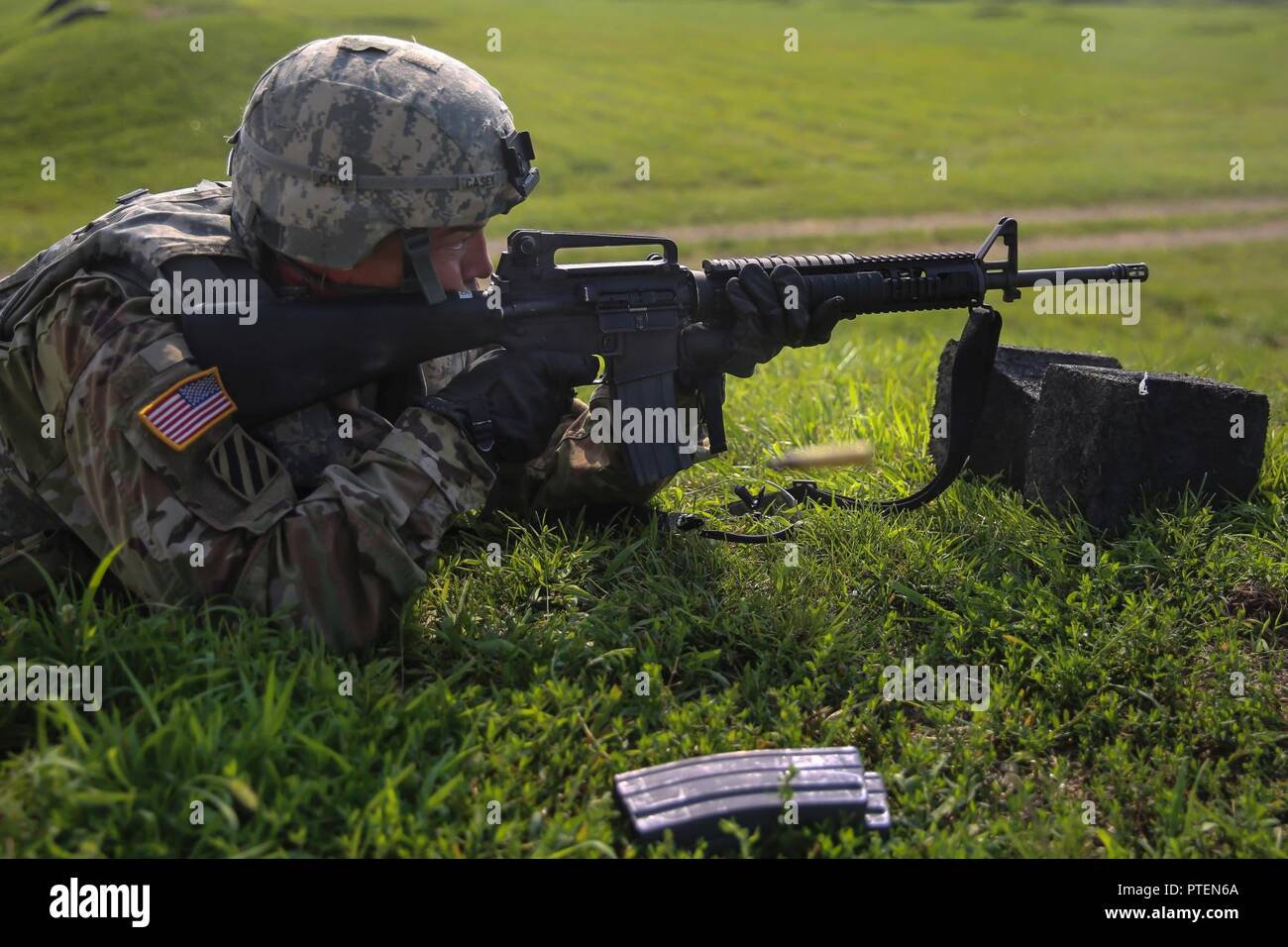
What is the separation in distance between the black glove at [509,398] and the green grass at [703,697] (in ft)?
1.65

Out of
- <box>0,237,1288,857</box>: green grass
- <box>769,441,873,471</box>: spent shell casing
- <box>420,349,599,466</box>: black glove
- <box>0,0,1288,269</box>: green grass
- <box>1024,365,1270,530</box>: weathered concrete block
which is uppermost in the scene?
<box>0,0,1288,269</box>: green grass

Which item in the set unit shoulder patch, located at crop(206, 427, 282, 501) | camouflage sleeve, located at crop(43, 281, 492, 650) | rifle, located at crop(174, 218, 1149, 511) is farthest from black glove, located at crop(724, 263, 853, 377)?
unit shoulder patch, located at crop(206, 427, 282, 501)

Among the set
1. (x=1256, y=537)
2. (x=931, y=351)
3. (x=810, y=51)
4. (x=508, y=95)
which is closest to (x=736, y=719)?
(x=1256, y=537)

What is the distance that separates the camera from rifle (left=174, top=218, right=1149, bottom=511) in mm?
3600

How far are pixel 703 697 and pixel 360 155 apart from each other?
1942 mm

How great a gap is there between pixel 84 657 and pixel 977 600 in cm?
282

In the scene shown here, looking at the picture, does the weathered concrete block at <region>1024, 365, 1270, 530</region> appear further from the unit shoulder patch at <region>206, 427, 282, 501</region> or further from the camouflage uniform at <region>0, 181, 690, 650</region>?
the unit shoulder patch at <region>206, 427, 282, 501</region>

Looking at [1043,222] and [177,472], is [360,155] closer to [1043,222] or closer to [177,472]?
[177,472]

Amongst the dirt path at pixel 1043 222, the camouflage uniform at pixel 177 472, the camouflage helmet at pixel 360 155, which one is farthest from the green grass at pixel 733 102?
the camouflage helmet at pixel 360 155

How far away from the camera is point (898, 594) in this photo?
4.27 meters

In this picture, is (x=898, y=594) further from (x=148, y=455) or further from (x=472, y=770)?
(x=148, y=455)

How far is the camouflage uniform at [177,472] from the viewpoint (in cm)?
336

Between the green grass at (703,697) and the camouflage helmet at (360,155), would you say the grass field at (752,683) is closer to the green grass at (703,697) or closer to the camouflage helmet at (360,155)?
the green grass at (703,697)

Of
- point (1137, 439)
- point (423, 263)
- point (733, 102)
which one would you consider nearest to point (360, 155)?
point (423, 263)
